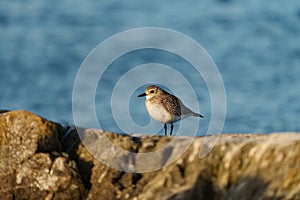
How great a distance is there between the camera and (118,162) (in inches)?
452

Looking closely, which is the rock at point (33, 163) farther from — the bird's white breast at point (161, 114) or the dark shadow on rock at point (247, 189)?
the bird's white breast at point (161, 114)

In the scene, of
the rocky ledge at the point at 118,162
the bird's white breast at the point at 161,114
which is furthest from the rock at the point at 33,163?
the bird's white breast at the point at 161,114

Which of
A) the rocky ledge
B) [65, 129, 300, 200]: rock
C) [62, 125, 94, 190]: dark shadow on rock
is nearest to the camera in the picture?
[65, 129, 300, 200]: rock

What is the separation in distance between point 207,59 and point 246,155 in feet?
65.4

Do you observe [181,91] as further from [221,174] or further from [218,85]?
[221,174]

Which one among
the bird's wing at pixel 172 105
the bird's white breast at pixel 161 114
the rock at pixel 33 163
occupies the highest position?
the bird's wing at pixel 172 105

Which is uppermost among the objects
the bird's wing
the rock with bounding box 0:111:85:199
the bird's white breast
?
the bird's wing

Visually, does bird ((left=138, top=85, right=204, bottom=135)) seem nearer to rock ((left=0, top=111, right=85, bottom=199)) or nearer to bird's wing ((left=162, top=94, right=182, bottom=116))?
bird's wing ((left=162, top=94, right=182, bottom=116))

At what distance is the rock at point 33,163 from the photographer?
448 inches

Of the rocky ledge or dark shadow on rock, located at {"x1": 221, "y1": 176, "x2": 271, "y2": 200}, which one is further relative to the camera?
the rocky ledge

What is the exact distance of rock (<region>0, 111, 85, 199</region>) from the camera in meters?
11.4

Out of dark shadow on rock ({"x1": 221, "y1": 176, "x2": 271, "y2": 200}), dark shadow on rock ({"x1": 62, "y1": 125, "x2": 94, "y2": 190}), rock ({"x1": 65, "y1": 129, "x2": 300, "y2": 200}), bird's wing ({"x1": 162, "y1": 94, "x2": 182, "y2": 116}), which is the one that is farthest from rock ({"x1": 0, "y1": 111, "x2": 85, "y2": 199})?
bird's wing ({"x1": 162, "y1": 94, "x2": 182, "y2": 116})

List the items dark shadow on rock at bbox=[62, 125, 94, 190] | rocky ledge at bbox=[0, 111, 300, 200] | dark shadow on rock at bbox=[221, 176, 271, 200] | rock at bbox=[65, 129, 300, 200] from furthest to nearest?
dark shadow on rock at bbox=[62, 125, 94, 190]
rocky ledge at bbox=[0, 111, 300, 200]
rock at bbox=[65, 129, 300, 200]
dark shadow on rock at bbox=[221, 176, 271, 200]

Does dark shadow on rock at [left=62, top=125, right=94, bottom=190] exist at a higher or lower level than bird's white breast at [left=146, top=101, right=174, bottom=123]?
lower
